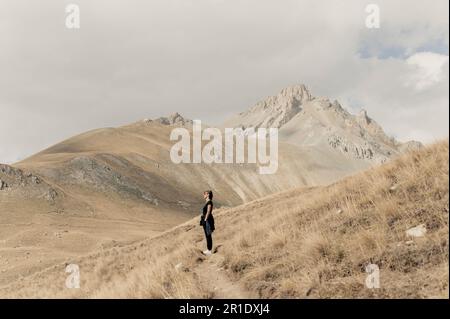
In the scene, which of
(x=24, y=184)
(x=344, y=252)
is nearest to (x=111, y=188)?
(x=24, y=184)

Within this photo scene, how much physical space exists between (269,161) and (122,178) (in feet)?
217

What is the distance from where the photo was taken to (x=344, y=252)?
9.66m

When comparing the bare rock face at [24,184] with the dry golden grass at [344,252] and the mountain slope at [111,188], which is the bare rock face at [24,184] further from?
the dry golden grass at [344,252]

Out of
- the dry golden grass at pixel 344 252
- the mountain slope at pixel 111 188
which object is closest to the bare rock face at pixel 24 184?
the mountain slope at pixel 111 188

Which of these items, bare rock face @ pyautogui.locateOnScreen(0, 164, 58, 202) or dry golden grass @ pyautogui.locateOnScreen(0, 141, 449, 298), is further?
bare rock face @ pyautogui.locateOnScreen(0, 164, 58, 202)

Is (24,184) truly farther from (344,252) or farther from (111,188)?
(344,252)

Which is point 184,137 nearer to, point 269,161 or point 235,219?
point 269,161

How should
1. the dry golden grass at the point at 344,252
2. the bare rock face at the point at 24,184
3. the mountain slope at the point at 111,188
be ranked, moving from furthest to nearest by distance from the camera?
the bare rock face at the point at 24,184, the mountain slope at the point at 111,188, the dry golden grass at the point at 344,252

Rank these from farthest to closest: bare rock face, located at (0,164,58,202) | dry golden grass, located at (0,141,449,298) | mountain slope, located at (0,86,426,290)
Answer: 1. bare rock face, located at (0,164,58,202)
2. mountain slope, located at (0,86,426,290)
3. dry golden grass, located at (0,141,449,298)

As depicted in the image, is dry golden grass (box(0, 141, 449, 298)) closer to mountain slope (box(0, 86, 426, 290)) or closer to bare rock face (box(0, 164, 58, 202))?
mountain slope (box(0, 86, 426, 290))

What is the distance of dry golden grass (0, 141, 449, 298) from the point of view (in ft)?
27.5

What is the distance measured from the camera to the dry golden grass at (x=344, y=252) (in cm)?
838

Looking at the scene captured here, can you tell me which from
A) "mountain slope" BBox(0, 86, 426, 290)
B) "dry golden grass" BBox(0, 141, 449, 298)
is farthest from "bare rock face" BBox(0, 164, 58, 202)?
"dry golden grass" BBox(0, 141, 449, 298)

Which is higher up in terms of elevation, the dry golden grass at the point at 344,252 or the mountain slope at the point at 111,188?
the mountain slope at the point at 111,188
